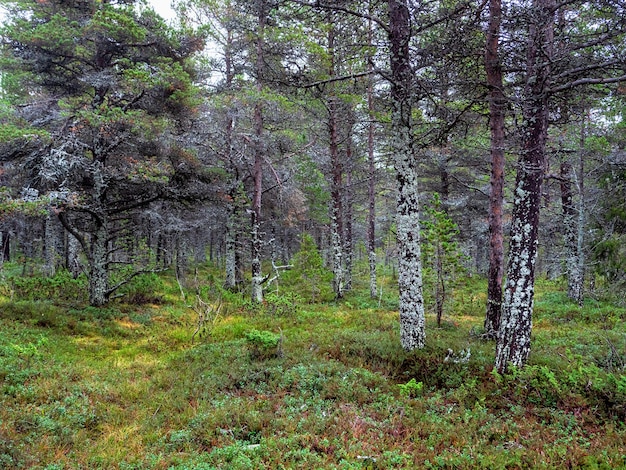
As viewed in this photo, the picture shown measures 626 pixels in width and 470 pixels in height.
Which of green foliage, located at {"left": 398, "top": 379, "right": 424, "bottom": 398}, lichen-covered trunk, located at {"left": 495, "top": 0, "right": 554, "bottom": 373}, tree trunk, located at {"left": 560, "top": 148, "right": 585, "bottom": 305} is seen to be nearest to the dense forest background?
lichen-covered trunk, located at {"left": 495, "top": 0, "right": 554, "bottom": 373}

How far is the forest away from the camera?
17.6 ft

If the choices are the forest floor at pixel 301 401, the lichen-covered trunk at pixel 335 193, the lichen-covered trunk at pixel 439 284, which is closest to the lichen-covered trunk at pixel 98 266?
the forest floor at pixel 301 401

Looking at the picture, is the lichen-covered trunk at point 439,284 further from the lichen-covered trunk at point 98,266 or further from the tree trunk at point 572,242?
the lichen-covered trunk at point 98,266

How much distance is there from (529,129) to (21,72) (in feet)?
54.7

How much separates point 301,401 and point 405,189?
490 cm

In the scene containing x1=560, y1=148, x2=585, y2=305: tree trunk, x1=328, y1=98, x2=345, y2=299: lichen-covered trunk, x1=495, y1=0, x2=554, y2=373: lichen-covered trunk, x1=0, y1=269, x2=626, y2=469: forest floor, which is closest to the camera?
x1=0, y1=269, x2=626, y2=469: forest floor

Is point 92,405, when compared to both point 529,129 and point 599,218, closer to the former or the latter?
point 529,129

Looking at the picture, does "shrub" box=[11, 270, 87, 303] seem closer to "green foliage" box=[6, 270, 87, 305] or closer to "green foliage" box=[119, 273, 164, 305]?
"green foliage" box=[6, 270, 87, 305]

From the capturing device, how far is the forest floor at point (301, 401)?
4.73 meters

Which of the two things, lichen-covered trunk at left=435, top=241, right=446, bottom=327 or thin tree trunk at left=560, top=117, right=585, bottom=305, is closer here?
lichen-covered trunk at left=435, top=241, right=446, bottom=327

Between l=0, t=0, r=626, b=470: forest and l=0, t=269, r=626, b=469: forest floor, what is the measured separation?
0.15 ft

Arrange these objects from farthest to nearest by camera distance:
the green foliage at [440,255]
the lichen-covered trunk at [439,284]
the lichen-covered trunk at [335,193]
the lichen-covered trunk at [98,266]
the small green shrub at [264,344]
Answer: the lichen-covered trunk at [335,193]
the lichen-covered trunk at [98,266]
the lichen-covered trunk at [439,284]
the green foliage at [440,255]
the small green shrub at [264,344]

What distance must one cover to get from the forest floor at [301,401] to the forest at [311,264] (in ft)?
0.15

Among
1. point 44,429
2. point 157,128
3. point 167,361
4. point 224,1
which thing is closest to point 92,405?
point 44,429
